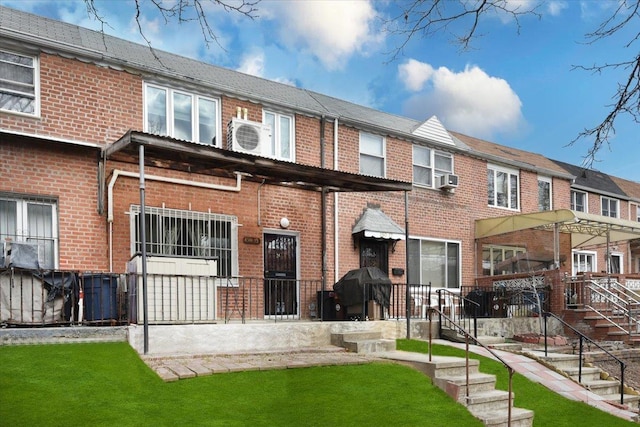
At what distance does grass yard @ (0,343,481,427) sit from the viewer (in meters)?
6.23

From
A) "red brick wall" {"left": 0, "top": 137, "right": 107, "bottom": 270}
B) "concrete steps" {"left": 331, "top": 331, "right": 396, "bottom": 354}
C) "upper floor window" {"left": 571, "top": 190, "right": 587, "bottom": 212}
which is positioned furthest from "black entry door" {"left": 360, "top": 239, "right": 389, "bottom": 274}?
"upper floor window" {"left": 571, "top": 190, "right": 587, "bottom": 212}

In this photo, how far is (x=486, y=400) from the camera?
330 inches

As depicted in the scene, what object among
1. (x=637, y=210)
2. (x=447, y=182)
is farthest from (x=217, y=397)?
(x=637, y=210)

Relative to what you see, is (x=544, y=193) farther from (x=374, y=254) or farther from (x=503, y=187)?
(x=374, y=254)

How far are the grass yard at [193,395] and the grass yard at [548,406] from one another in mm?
1522

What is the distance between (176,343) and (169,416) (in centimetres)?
322

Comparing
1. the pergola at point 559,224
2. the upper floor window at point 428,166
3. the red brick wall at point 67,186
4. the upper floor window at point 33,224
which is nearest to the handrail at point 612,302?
the pergola at point 559,224

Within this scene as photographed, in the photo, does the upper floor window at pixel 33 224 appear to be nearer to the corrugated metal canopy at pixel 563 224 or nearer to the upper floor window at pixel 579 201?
the corrugated metal canopy at pixel 563 224

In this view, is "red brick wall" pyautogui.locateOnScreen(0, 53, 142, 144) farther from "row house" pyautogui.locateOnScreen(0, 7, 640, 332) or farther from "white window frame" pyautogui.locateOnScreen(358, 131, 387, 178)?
"white window frame" pyautogui.locateOnScreen(358, 131, 387, 178)

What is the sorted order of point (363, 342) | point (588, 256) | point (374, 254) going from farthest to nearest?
point (588, 256)
point (374, 254)
point (363, 342)

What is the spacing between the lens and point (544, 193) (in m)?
21.7

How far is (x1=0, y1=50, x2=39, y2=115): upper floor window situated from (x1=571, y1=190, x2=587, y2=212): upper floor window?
20528 mm

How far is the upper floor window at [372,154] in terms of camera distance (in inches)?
637

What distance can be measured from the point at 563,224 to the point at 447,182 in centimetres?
375
